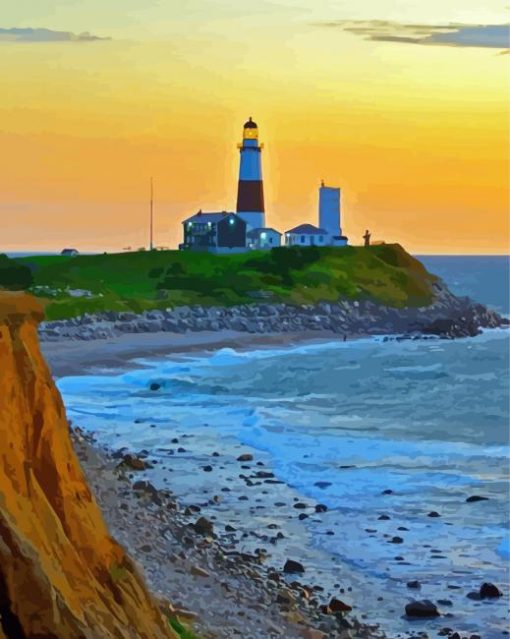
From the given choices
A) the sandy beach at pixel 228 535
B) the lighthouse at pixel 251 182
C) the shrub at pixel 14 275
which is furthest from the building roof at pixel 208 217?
the sandy beach at pixel 228 535

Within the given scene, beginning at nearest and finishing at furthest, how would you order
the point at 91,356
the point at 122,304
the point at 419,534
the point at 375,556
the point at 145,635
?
the point at 145,635 → the point at 375,556 → the point at 419,534 → the point at 91,356 → the point at 122,304

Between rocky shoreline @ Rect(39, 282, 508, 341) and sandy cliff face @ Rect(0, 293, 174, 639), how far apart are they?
53.1 metres

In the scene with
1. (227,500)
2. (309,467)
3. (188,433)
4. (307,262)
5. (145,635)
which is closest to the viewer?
(145,635)

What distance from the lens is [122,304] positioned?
2945 inches

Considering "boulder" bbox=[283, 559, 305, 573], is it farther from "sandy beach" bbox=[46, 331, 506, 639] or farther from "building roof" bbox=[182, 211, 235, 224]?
"building roof" bbox=[182, 211, 235, 224]

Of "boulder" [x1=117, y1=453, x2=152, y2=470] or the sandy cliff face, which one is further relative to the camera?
"boulder" [x1=117, y1=453, x2=152, y2=470]

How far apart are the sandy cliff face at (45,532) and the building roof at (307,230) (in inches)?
3955

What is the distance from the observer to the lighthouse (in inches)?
3858

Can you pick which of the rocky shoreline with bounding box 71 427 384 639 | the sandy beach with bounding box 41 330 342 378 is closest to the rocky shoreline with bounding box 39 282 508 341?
the sandy beach with bounding box 41 330 342 378

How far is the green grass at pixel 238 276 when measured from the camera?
3282 inches

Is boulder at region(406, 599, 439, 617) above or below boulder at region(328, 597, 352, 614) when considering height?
below

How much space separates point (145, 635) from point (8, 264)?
80.6 m

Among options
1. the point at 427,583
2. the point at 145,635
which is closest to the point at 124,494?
the point at 427,583

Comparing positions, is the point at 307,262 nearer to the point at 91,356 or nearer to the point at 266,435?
the point at 91,356
